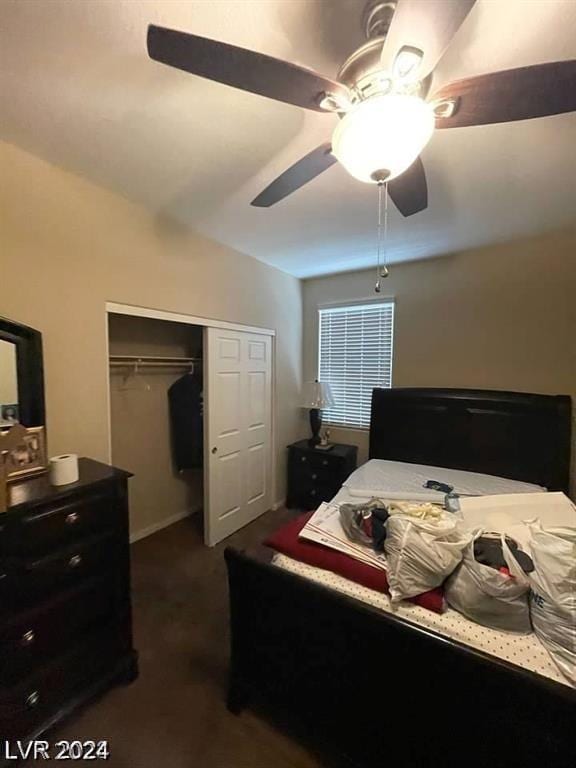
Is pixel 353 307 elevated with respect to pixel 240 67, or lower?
lower

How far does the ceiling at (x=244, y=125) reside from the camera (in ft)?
3.28

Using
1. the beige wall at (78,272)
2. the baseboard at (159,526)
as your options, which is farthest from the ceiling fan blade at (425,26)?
the baseboard at (159,526)

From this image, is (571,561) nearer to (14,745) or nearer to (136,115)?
(14,745)

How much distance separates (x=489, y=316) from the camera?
290 cm

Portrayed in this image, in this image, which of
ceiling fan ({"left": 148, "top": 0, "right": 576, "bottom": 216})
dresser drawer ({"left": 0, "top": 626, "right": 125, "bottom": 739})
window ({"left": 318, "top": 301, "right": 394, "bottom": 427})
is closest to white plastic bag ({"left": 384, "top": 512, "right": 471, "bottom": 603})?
ceiling fan ({"left": 148, "top": 0, "right": 576, "bottom": 216})

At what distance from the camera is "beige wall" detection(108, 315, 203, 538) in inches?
110

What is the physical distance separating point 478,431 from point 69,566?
2.94m

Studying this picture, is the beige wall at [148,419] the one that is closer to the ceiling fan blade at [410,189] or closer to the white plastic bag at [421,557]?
the ceiling fan blade at [410,189]

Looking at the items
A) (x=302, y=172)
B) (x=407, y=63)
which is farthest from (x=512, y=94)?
(x=302, y=172)

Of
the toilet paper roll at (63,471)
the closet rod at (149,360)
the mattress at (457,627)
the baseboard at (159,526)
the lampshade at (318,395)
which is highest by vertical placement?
the closet rod at (149,360)

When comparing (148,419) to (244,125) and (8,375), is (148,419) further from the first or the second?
(244,125)

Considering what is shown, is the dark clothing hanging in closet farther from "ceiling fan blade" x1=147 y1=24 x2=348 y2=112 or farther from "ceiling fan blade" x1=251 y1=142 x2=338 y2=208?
"ceiling fan blade" x1=147 y1=24 x2=348 y2=112

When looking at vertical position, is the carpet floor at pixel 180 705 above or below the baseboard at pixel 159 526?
below

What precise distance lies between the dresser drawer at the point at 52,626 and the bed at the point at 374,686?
65 cm
